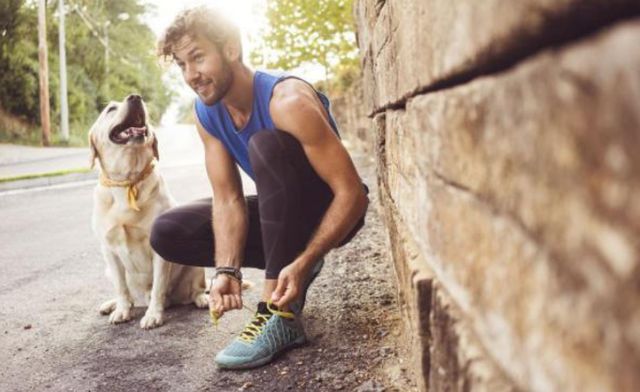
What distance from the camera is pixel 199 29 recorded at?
8.12 feet

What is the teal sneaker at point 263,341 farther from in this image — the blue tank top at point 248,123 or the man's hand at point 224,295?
the blue tank top at point 248,123

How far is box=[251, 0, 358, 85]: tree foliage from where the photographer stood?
1376 cm

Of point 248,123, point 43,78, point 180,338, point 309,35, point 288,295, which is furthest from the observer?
point 43,78

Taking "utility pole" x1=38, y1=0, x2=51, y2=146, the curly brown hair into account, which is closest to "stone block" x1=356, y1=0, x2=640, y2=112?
the curly brown hair

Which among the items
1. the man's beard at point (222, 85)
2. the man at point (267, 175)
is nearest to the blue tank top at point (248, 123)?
the man at point (267, 175)

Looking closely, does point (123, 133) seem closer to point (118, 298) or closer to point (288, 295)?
point (118, 298)

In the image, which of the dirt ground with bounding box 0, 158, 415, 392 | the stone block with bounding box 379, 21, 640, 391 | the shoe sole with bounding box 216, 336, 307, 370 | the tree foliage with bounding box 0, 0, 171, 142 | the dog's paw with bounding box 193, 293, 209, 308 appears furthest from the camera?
the tree foliage with bounding box 0, 0, 171, 142

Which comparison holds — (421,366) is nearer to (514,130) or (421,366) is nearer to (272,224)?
(514,130)

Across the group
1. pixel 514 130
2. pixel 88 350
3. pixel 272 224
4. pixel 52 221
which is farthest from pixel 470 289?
pixel 52 221

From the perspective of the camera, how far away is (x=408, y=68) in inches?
58.4

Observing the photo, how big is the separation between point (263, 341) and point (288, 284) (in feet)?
0.81

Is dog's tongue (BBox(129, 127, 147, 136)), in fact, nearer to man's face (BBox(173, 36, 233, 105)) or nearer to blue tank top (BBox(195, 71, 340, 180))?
blue tank top (BBox(195, 71, 340, 180))

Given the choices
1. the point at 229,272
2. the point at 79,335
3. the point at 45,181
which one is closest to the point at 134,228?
the point at 79,335

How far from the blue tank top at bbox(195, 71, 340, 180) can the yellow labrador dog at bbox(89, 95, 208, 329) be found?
666 millimetres
